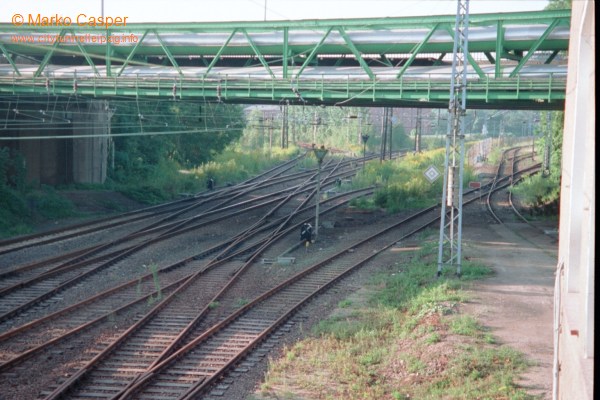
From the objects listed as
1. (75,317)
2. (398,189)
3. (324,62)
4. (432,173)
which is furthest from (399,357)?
(398,189)

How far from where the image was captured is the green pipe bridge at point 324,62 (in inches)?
840

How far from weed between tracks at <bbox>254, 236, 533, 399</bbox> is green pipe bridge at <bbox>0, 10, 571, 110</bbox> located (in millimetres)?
9004

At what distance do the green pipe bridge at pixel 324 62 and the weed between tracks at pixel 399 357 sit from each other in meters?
9.00

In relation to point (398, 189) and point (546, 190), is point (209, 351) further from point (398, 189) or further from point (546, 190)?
point (546, 190)

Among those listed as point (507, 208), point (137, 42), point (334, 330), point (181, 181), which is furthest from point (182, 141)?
point (334, 330)

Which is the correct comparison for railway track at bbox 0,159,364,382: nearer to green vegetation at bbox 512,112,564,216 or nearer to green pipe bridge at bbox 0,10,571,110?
green pipe bridge at bbox 0,10,571,110

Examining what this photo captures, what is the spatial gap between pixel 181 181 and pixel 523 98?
19.9 meters

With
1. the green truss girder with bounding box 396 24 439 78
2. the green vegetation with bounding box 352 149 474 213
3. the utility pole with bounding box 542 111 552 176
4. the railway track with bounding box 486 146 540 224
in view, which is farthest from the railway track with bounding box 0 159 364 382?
the utility pole with bounding box 542 111 552 176

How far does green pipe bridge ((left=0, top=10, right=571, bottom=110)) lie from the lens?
70.0 ft

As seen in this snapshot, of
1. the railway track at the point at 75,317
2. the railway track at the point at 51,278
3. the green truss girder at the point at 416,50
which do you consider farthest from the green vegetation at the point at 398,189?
the railway track at the point at 75,317

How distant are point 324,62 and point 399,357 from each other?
18235mm

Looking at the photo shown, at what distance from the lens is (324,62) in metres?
27.7

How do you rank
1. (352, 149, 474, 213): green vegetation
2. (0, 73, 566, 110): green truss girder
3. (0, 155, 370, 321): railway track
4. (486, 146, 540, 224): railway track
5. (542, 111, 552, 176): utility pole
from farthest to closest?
(542, 111, 552, 176): utility pole
(352, 149, 474, 213): green vegetation
(486, 146, 540, 224): railway track
(0, 73, 566, 110): green truss girder
(0, 155, 370, 321): railway track

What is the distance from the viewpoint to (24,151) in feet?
101
